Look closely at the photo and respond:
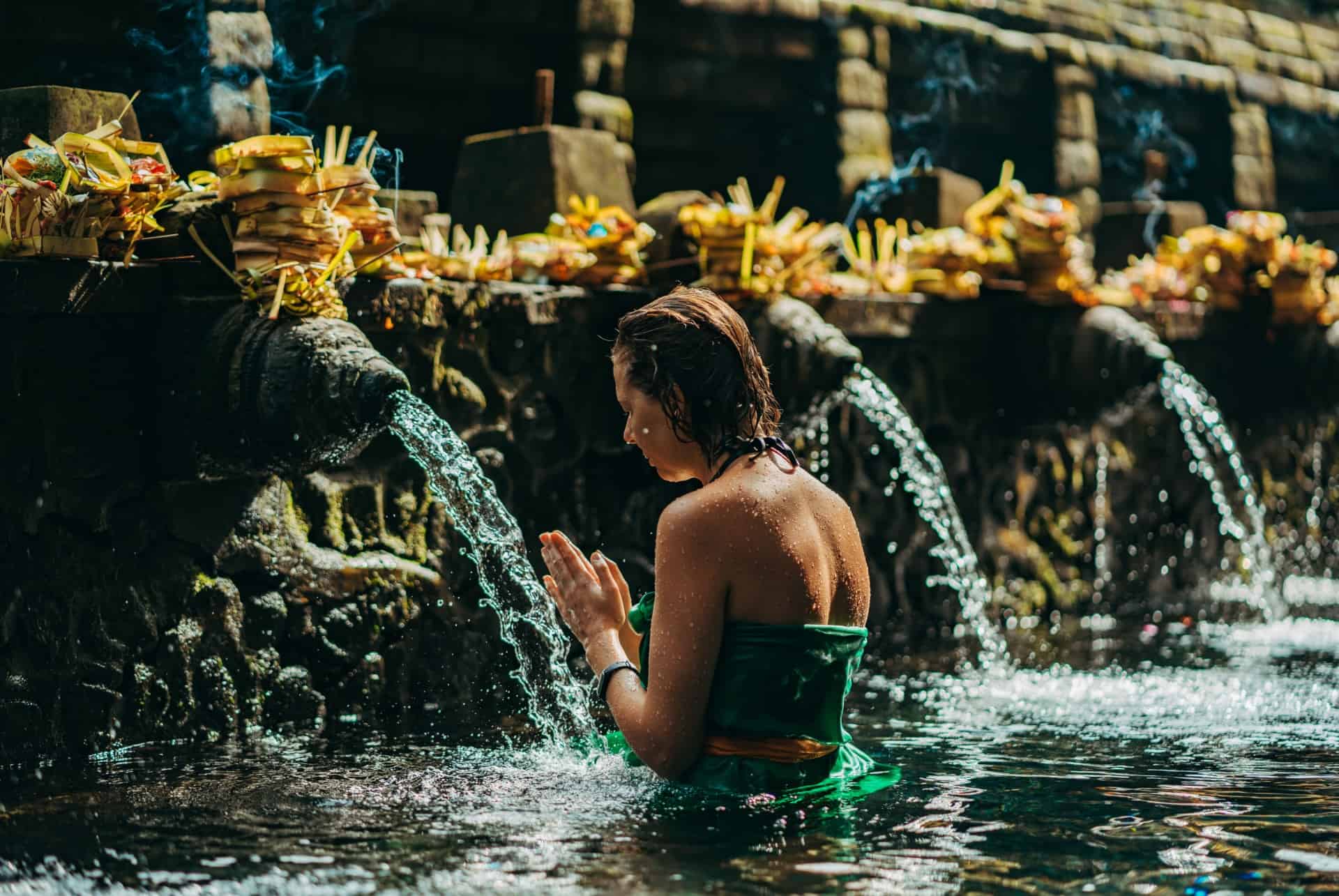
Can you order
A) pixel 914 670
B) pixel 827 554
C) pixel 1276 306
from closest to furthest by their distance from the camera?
pixel 827 554 < pixel 914 670 < pixel 1276 306

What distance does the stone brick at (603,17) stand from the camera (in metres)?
8.91

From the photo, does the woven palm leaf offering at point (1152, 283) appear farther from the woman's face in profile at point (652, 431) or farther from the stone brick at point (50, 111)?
the woman's face in profile at point (652, 431)

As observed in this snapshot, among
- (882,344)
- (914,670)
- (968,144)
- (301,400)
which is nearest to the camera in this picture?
(301,400)

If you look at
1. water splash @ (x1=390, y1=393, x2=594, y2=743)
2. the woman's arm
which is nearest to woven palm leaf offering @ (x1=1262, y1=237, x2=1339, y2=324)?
water splash @ (x1=390, y1=393, x2=594, y2=743)

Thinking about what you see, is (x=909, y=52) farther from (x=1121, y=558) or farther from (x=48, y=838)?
(x=48, y=838)

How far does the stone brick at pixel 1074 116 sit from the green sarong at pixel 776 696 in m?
8.83

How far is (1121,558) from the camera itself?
9047mm

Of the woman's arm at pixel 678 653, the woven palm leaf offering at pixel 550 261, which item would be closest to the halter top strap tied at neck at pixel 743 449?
the woman's arm at pixel 678 653

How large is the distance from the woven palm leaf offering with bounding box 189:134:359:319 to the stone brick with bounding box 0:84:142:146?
506 mm

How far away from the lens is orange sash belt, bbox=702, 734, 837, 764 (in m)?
3.38

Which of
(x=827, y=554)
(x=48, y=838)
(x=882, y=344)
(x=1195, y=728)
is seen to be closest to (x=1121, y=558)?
(x=882, y=344)

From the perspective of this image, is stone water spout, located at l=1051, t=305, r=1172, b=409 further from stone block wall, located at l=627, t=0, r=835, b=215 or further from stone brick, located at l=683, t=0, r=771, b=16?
stone brick, located at l=683, t=0, r=771, b=16

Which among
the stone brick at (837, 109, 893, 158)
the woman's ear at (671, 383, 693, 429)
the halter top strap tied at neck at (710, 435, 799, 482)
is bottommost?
the halter top strap tied at neck at (710, 435, 799, 482)

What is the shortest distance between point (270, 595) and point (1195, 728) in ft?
9.19
